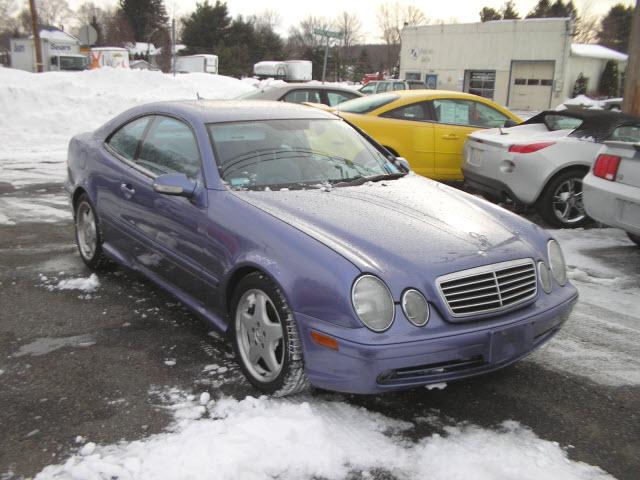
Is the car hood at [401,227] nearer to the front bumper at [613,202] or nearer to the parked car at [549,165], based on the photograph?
the front bumper at [613,202]

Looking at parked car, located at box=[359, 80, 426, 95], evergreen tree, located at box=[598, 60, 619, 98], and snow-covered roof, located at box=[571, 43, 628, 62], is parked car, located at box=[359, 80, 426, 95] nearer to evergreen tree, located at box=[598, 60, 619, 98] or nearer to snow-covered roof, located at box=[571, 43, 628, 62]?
snow-covered roof, located at box=[571, 43, 628, 62]

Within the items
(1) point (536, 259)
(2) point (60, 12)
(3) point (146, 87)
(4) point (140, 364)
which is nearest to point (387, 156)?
(1) point (536, 259)

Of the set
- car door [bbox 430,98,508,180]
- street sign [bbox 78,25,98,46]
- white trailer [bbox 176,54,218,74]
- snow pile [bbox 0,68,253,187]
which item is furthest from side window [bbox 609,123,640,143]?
white trailer [bbox 176,54,218,74]

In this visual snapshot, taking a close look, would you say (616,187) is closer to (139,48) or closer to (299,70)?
(299,70)

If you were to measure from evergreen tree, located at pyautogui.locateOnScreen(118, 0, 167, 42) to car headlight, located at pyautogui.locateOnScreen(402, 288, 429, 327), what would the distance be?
75.4m

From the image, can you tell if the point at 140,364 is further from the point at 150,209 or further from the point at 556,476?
the point at 556,476

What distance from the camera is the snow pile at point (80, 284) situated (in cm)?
476

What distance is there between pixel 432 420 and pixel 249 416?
2.89 ft

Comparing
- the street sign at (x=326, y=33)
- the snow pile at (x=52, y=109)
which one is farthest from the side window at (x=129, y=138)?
the street sign at (x=326, y=33)

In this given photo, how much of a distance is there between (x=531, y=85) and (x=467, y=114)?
30975 mm

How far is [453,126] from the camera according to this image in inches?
336

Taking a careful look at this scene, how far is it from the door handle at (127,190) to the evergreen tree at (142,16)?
240ft

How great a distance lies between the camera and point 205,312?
3572 mm

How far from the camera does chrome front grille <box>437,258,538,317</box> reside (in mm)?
2861
